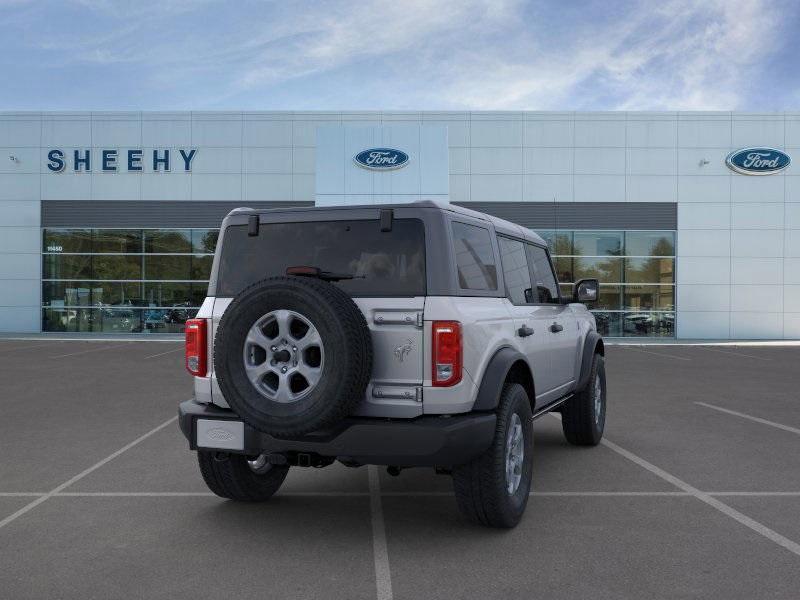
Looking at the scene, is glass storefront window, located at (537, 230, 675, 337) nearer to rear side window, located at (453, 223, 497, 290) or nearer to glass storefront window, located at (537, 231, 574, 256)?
glass storefront window, located at (537, 231, 574, 256)

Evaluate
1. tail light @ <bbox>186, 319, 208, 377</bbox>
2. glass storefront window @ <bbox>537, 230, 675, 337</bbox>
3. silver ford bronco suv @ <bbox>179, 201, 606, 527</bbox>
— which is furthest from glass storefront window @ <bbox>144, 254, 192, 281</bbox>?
tail light @ <bbox>186, 319, 208, 377</bbox>

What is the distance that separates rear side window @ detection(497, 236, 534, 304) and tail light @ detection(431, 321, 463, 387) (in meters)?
1.09

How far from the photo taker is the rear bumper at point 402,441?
12.8 feet

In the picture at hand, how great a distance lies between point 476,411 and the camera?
13.7ft

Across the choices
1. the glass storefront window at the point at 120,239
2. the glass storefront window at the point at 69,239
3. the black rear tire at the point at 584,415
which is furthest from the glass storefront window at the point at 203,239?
the black rear tire at the point at 584,415

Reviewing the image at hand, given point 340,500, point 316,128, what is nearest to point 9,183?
point 316,128

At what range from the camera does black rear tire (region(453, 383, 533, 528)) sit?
13.9ft

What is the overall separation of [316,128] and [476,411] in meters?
25.4

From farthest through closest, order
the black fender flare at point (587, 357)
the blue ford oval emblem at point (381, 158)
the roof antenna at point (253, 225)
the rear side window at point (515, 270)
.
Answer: the blue ford oval emblem at point (381, 158) → the black fender flare at point (587, 357) → the rear side window at point (515, 270) → the roof antenna at point (253, 225)

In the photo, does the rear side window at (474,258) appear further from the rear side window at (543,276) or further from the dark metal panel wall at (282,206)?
the dark metal panel wall at (282,206)

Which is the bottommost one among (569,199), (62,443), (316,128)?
(62,443)

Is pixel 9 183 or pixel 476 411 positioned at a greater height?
pixel 9 183

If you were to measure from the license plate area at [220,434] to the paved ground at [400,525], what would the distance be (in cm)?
58

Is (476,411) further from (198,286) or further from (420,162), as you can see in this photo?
(198,286)
